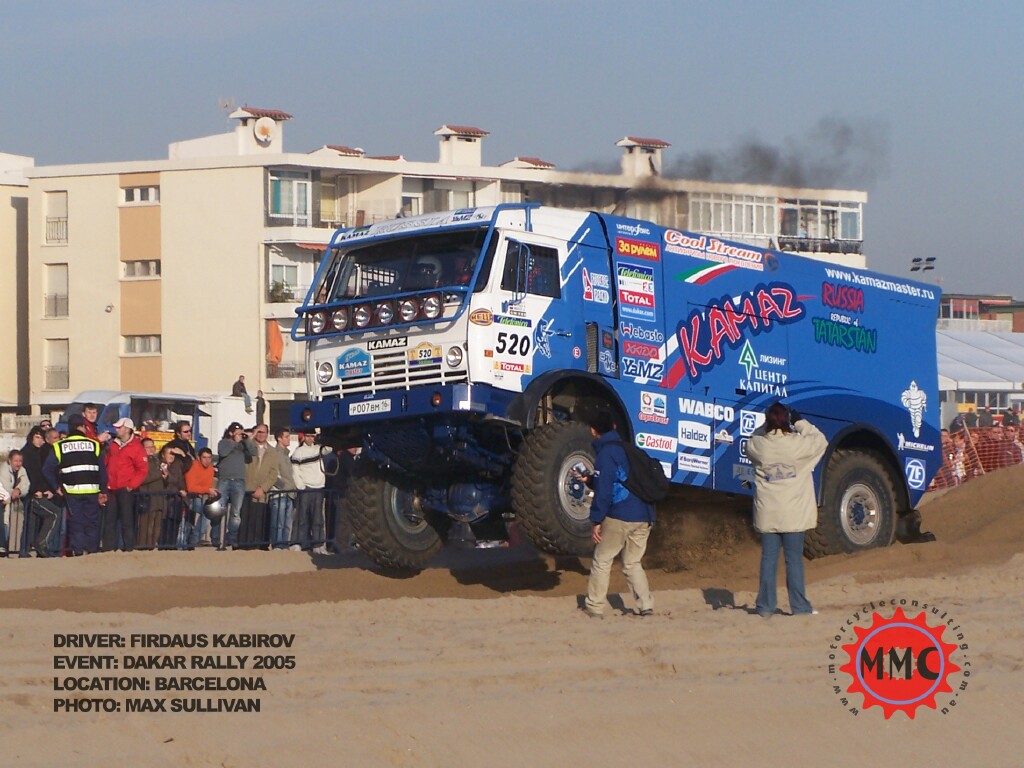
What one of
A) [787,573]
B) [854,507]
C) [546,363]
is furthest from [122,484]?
[787,573]

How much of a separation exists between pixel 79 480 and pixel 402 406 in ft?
19.9

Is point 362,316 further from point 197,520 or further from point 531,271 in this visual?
point 197,520

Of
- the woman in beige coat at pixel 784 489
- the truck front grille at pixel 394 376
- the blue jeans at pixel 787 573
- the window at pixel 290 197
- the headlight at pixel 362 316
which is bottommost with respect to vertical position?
the blue jeans at pixel 787 573

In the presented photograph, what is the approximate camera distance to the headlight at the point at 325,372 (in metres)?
14.1

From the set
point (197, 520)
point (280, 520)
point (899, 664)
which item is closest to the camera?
point (899, 664)

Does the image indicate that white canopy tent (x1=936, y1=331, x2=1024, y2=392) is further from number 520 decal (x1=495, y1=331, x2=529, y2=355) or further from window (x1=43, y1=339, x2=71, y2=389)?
window (x1=43, y1=339, x2=71, y2=389)

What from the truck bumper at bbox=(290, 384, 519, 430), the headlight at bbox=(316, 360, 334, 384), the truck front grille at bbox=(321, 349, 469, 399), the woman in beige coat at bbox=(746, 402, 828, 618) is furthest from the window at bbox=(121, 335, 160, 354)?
the woman in beige coat at bbox=(746, 402, 828, 618)

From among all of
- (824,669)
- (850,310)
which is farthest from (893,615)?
(850,310)

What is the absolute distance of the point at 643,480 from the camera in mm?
12273

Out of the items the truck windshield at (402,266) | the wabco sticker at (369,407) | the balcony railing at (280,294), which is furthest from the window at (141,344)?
the wabco sticker at (369,407)

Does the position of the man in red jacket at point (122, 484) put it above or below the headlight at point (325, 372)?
below

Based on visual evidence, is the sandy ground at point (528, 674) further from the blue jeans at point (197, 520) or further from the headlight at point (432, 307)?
the blue jeans at point (197, 520)

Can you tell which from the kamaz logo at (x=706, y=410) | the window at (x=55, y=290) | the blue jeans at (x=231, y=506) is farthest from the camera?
the window at (x=55, y=290)

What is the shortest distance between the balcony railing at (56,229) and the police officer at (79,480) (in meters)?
41.3
